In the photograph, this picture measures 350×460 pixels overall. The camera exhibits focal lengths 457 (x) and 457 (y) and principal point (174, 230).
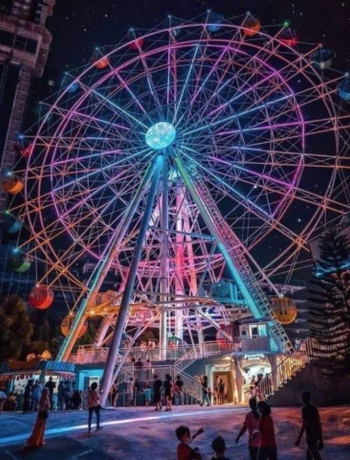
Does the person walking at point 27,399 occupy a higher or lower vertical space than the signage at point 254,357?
lower

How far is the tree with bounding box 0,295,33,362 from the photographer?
112ft

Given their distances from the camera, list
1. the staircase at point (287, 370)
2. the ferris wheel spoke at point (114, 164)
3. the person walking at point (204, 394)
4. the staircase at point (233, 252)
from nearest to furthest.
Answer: the staircase at point (287, 370) → the person walking at point (204, 394) → the staircase at point (233, 252) → the ferris wheel spoke at point (114, 164)

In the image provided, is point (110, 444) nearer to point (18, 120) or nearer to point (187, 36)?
point (187, 36)

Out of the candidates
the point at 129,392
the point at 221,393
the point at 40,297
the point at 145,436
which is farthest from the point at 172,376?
the point at 145,436

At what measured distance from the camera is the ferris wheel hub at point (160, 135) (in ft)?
87.6

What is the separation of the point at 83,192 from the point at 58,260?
453cm

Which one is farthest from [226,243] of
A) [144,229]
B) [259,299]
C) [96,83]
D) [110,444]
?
[110,444]

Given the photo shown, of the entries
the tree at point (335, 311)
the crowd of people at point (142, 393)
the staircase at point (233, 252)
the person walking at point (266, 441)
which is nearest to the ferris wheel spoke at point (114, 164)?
the staircase at point (233, 252)

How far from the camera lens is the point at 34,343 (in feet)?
126

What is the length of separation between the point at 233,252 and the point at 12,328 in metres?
19.2

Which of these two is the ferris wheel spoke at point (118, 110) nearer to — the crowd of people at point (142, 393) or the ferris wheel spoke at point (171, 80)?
the ferris wheel spoke at point (171, 80)

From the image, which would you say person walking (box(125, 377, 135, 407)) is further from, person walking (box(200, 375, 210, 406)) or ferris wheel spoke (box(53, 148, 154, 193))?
ferris wheel spoke (box(53, 148, 154, 193))

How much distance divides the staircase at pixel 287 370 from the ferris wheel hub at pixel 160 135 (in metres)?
13.9

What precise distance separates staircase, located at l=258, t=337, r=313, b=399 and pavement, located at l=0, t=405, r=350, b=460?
2.48 metres
